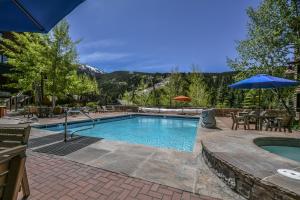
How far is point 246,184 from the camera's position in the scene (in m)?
2.51

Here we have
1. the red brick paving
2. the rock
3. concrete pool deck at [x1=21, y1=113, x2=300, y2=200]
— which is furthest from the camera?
the rock

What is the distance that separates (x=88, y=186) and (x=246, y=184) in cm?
218

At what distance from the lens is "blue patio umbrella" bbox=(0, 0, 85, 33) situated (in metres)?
1.88

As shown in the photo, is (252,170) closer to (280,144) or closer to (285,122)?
(280,144)

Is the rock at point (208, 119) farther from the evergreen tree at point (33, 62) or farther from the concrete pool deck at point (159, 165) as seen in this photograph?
the evergreen tree at point (33, 62)

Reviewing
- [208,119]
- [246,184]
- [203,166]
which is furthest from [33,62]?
[246,184]

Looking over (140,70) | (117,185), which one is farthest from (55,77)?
(140,70)

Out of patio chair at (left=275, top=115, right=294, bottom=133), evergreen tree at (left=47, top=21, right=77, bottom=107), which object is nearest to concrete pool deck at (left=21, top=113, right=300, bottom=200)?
patio chair at (left=275, top=115, right=294, bottom=133)

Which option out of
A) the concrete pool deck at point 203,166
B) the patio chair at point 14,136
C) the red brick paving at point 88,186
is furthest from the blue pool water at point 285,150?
the patio chair at point 14,136

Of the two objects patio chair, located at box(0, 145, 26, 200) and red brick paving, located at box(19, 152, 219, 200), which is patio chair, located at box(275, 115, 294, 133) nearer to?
red brick paving, located at box(19, 152, 219, 200)

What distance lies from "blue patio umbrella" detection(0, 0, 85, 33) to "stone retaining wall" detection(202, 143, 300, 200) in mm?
2818

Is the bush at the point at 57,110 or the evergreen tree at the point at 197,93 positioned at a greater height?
the evergreen tree at the point at 197,93

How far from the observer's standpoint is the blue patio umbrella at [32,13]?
73.9 inches

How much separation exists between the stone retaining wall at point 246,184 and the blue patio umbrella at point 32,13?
2.82 meters
